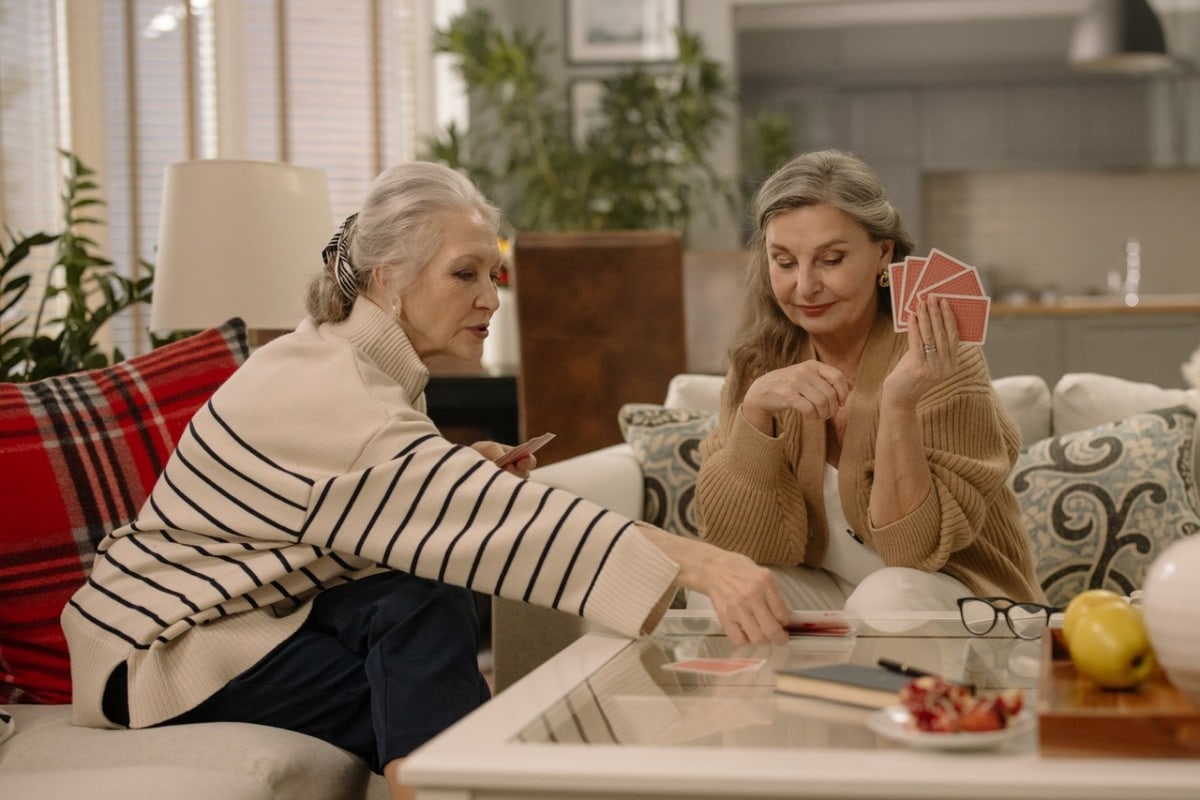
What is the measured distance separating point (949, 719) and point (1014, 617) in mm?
603

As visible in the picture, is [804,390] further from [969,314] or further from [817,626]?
[817,626]

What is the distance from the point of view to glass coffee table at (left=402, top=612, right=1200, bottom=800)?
3.25 feet

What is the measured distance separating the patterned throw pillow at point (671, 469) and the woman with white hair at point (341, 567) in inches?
40.7

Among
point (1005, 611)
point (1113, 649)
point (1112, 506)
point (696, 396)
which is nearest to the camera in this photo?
point (1113, 649)

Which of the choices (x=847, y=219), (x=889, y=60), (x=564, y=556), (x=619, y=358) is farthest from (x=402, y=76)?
(x=564, y=556)

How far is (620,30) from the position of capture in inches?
287

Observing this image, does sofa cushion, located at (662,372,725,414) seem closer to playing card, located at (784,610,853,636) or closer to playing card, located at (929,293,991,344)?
playing card, located at (929,293,991,344)

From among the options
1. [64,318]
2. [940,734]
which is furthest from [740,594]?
[64,318]

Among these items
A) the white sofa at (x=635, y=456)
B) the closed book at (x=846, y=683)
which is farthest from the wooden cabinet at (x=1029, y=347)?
the closed book at (x=846, y=683)

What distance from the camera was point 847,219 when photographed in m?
2.05

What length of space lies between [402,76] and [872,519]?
4602mm

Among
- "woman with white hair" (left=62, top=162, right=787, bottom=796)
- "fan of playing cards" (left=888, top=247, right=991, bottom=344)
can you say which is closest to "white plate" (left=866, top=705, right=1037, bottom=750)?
"woman with white hair" (left=62, top=162, right=787, bottom=796)

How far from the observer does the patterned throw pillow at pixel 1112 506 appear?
101 inches

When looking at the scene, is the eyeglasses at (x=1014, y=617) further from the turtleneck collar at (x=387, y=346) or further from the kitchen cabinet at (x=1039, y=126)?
the kitchen cabinet at (x=1039, y=126)
